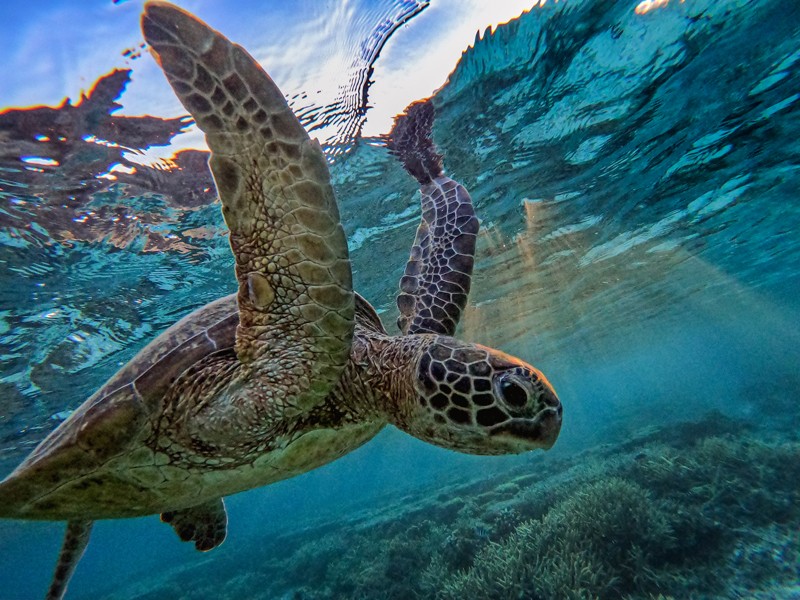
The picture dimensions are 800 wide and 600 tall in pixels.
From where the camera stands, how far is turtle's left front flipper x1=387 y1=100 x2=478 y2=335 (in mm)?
3711

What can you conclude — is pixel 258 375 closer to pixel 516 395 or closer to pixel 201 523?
pixel 516 395

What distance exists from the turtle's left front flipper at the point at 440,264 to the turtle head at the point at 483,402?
3.77 ft

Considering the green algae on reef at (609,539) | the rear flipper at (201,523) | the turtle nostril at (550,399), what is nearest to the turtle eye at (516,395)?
the turtle nostril at (550,399)

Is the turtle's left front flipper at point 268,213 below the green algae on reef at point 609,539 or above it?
above

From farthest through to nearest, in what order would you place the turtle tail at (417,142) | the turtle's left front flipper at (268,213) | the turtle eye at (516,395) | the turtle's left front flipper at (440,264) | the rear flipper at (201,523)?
→ the turtle tail at (417,142), the rear flipper at (201,523), the turtle's left front flipper at (440,264), the turtle eye at (516,395), the turtle's left front flipper at (268,213)

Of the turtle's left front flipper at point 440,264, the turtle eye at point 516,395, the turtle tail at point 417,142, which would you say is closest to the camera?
the turtle eye at point 516,395

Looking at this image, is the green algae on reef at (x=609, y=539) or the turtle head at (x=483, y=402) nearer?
the turtle head at (x=483, y=402)

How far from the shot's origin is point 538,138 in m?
8.79

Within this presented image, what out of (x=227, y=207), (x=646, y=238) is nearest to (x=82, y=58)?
(x=227, y=207)

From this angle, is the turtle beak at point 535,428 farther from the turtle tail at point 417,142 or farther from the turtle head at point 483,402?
the turtle tail at point 417,142

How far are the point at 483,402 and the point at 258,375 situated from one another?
1.32 meters

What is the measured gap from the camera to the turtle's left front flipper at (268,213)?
73.9 inches

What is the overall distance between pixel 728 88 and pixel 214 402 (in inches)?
415

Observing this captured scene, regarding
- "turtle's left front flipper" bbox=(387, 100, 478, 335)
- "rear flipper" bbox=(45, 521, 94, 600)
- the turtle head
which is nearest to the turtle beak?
the turtle head
